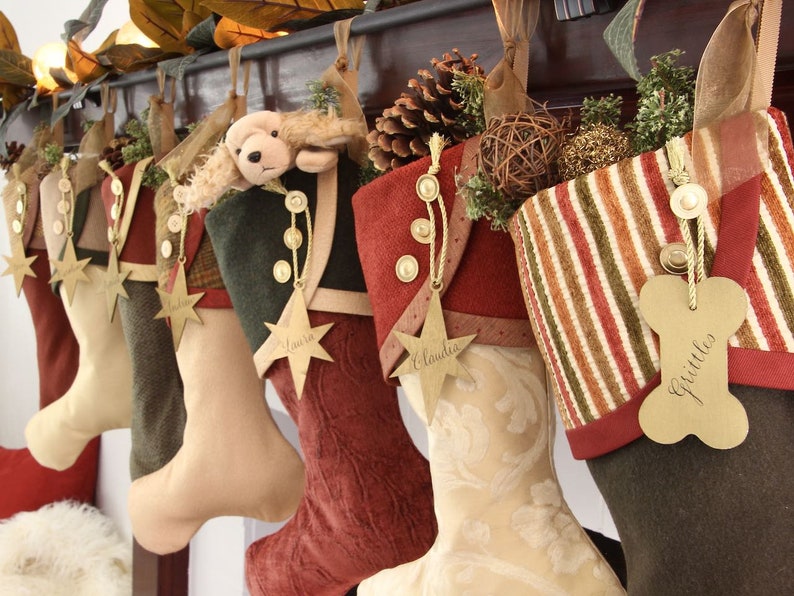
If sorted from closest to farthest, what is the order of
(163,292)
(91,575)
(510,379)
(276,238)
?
1. (510,379)
2. (276,238)
3. (163,292)
4. (91,575)

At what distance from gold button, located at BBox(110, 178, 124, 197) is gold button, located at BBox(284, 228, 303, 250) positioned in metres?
0.39

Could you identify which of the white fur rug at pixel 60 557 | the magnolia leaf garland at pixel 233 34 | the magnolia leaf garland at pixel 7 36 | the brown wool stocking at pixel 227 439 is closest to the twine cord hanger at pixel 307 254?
the brown wool stocking at pixel 227 439

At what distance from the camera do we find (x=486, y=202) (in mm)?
590

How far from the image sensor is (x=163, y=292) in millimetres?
960

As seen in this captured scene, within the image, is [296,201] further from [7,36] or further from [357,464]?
[7,36]

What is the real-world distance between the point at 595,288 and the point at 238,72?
64cm

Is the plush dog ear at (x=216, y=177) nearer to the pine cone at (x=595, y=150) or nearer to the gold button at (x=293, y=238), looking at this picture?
the gold button at (x=293, y=238)

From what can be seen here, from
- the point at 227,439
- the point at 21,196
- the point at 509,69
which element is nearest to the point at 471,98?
the point at 509,69

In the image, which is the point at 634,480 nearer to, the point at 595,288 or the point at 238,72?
the point at 595,288

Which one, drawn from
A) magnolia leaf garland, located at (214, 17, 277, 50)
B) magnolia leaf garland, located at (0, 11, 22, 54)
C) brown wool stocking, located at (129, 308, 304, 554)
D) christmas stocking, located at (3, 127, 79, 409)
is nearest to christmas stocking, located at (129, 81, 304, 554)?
brown wool stocking, located at (129, 308, 304, 554)

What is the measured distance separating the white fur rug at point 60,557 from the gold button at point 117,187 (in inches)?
42.9

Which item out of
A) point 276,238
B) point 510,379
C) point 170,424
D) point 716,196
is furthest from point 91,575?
point 716,196

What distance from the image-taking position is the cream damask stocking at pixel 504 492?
0.65m

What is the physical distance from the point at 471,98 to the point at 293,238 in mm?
265
